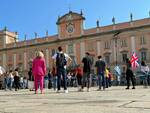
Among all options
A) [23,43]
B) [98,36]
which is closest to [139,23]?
[98,36]

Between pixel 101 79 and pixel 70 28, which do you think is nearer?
pixel 101 79

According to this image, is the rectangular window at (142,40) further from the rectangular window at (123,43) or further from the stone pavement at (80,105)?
the stone pavement at (80,105)

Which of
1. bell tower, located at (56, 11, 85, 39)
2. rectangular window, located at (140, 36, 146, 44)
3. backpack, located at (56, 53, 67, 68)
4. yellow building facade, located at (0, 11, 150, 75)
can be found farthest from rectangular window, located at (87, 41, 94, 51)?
backpack, located at (56, 53, 67, 68)

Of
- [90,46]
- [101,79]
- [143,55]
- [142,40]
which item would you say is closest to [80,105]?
[101,79]

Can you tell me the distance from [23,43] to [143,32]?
25929 millimetres

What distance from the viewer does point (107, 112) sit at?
14.4 ft

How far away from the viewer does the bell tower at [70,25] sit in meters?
56.4

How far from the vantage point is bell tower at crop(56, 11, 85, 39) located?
56.4 m

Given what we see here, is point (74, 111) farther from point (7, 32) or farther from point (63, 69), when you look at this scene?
point (7, 32)

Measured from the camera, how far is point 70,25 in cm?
5756

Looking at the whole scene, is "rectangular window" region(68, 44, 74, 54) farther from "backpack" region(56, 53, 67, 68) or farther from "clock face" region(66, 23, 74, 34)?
"backpack" region(56, 53, 67, 68)

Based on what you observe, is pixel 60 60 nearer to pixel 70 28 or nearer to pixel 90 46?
pixel 90 46

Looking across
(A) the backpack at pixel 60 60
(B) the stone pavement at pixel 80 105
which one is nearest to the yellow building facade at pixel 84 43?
(A) the backpack at pixel 60 60

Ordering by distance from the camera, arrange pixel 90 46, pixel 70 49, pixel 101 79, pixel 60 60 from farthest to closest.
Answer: pixel 70 49 < pixel 90 46 < pixel 101 79 < pixel 60 60
